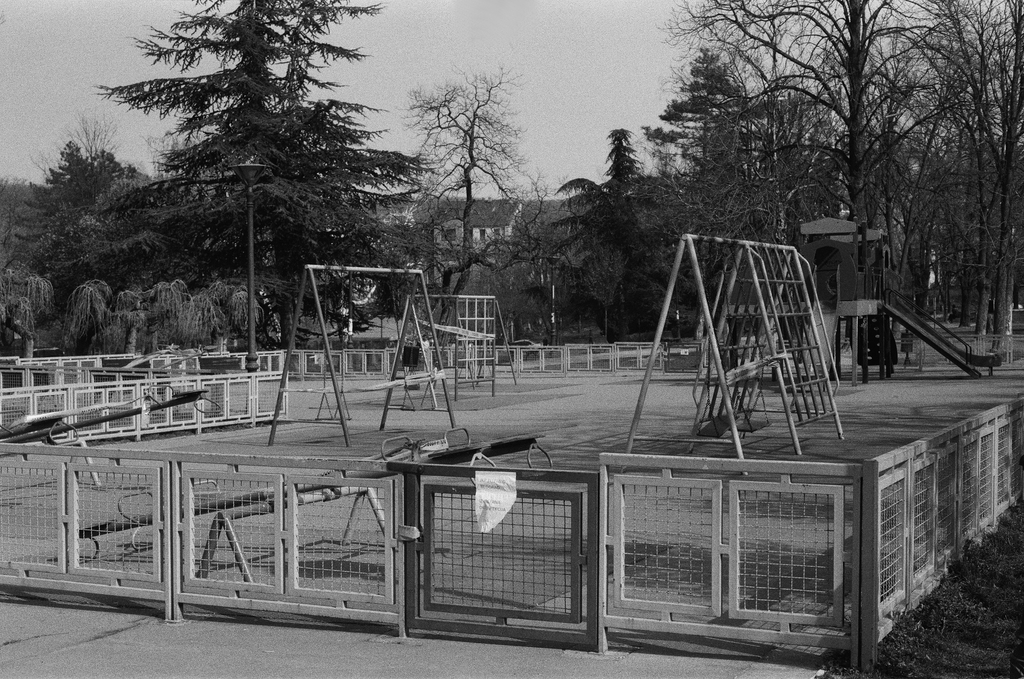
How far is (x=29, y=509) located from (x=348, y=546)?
101 inches

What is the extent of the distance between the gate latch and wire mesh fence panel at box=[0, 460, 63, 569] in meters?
2.64

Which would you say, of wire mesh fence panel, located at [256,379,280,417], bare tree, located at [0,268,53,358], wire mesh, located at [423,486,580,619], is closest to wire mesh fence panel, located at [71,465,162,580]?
wire mesh, located at [423,486,580,619]

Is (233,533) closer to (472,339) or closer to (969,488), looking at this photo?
(969,488)

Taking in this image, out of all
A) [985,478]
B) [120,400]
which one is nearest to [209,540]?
[985,478]

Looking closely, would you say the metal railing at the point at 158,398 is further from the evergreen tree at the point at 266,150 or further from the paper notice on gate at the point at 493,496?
the evergreen tree at the point at 266,150

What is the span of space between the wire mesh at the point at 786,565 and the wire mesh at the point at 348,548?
7.39ft

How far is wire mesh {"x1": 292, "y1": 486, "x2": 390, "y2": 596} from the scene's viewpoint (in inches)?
291

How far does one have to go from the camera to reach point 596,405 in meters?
26.0

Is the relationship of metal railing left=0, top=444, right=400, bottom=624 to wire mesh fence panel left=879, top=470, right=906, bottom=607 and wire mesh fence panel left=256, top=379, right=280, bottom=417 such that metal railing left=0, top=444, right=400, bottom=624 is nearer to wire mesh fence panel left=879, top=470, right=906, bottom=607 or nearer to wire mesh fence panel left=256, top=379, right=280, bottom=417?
wire mesh fence panel left=879, top=470, right=906, bottom=607

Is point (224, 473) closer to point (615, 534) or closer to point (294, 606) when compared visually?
point (294, 606)

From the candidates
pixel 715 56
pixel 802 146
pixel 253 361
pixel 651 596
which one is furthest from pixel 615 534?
pixel 715 56

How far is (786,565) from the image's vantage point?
668 cm

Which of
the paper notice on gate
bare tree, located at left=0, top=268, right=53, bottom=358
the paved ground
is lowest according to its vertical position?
the paved ground

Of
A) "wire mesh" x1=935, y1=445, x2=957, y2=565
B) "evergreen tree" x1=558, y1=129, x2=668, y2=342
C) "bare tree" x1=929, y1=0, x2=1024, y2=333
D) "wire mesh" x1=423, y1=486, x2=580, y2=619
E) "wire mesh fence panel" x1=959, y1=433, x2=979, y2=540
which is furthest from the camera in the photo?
"evergreen tree" x1=558, y1=129, x2=668, y2=342
